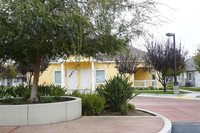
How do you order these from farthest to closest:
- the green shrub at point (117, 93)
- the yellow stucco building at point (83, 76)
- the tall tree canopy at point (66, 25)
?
the yellow stucco building at point (83, 76), the green shrub at point (117, 93), the tall tree canopy at point (66, 25)

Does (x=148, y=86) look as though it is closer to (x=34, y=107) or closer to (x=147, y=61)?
(x=147, y=61)

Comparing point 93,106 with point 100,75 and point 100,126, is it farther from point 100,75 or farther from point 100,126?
point 100,75

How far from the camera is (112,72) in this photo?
25.8m

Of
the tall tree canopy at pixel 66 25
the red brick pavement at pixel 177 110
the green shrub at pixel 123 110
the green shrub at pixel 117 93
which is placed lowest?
the red brick pavement at pixel 177 110

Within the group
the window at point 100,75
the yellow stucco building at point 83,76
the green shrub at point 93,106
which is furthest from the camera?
the window at point 100,75

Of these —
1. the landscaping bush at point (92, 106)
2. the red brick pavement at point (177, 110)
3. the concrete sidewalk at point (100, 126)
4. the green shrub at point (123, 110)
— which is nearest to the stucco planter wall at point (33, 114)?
the concrete sidewalk at point (100, 126)

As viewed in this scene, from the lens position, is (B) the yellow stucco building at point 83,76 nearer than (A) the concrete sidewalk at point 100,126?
No

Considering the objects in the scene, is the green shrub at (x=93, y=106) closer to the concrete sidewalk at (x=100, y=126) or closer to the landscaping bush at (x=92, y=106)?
the landscaping bush at (x=92, y=106)

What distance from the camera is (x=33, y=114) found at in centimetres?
632

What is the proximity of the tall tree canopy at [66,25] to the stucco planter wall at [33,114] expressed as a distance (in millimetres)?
1457

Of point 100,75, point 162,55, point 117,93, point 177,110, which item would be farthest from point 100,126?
point 100,75

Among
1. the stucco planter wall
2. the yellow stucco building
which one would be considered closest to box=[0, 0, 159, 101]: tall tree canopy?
the stucco planter wall

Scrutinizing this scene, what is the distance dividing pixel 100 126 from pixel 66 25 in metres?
3.17

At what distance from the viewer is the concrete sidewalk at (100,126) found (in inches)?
222
